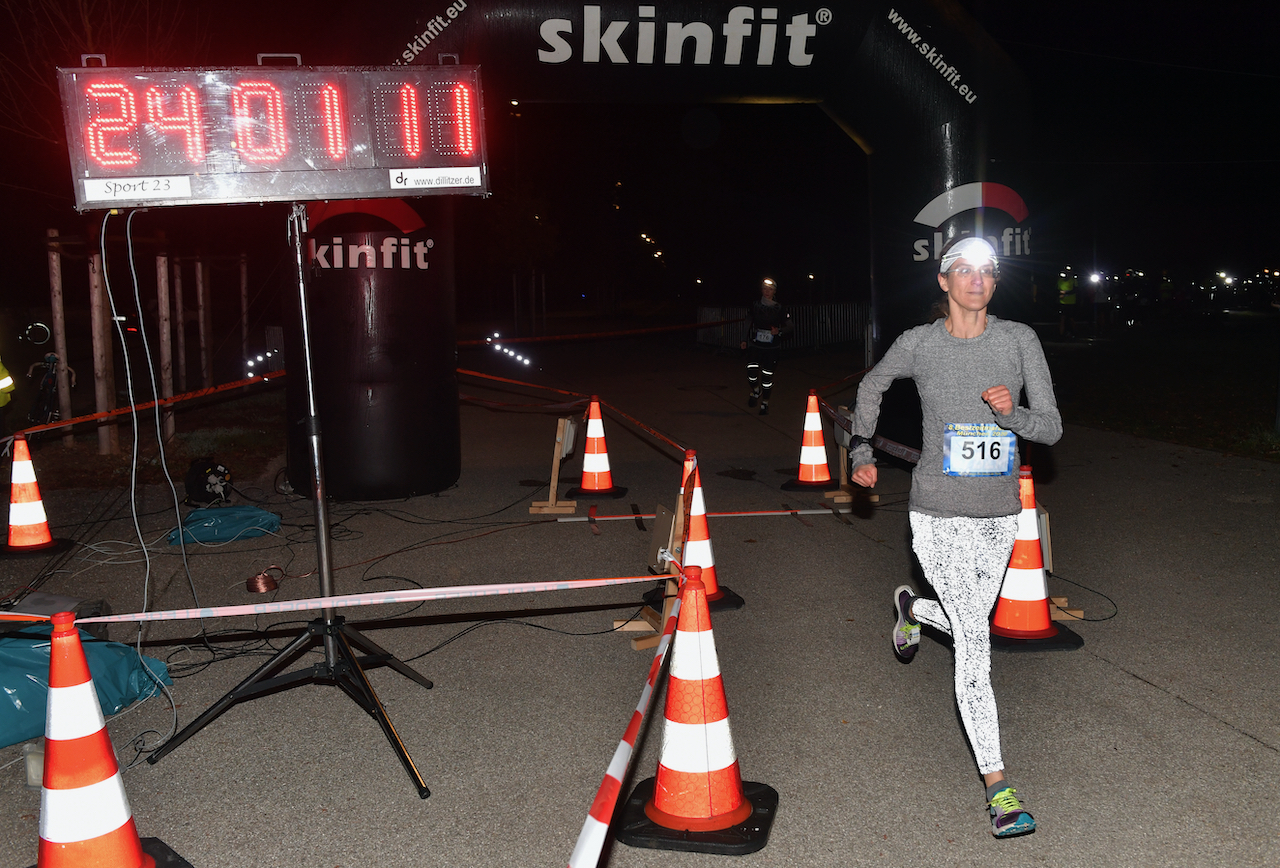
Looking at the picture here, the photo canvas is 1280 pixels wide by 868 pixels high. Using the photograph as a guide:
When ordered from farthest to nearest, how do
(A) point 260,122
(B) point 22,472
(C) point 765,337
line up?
1. (C) point 765,337
2. (B) point 22,472
3. (A) point 260,122

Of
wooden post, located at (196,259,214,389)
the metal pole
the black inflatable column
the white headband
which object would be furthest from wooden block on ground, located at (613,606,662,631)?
wooden post, located at (196,259,214,389)

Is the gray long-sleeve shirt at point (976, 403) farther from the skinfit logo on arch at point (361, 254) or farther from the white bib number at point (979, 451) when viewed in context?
the skinfit logo on arch at point (361, 254)

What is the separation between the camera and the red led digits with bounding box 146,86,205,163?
4.52m

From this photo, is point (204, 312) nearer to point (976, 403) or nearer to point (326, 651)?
point (326, 651)

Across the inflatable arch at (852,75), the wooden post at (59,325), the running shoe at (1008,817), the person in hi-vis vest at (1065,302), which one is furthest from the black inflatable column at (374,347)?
the person in hi-vis vest at (1065,302)

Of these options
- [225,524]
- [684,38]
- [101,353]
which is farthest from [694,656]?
[101,353]

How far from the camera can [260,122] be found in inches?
181

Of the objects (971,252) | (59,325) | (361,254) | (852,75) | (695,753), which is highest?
(852,75)

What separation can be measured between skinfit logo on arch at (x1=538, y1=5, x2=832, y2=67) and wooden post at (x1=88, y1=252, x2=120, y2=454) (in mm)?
6023

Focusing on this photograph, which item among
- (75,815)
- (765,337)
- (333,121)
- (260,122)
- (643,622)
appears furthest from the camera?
(765,337)

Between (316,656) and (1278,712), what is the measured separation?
4.73 m

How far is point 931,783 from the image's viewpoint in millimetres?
3996

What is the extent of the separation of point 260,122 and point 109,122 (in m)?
0.62

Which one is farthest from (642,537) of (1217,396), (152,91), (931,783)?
(1217,396)
